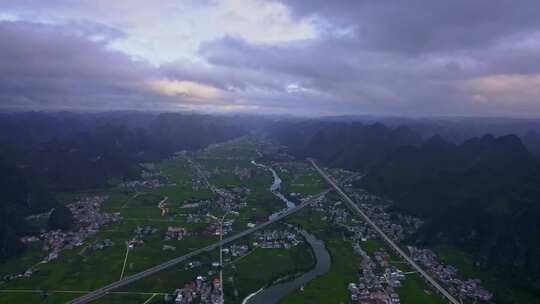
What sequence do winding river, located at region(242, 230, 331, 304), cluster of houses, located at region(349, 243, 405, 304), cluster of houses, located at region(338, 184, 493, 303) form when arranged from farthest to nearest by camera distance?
cluster of houses, located at region(338, 184, 493, 303), winding river, located at region(242, 230, 331, 304), cluster of houses, located at region(349, 243, 405, 304)

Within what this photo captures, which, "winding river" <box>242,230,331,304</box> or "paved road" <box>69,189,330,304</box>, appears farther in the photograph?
"winding river" <box>242,230,331,304</box>

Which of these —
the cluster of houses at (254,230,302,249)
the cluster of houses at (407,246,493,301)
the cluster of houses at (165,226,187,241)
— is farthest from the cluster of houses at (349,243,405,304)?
the cluster of houses at (165,226,187,241)

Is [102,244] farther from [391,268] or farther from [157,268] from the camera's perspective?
[391,268]

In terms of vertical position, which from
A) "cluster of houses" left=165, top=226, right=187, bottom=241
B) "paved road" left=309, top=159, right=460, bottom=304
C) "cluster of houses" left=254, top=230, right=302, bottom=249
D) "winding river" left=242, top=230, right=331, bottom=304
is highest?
"paved road" left=309, top=159, right=460, bottom=304

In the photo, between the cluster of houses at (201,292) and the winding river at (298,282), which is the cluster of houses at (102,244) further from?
the winding river at (298,282)

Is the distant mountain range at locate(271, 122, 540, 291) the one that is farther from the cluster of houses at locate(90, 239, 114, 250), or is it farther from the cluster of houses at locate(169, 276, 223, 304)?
the cluster of houses at locate(90, 239, 114, 250)

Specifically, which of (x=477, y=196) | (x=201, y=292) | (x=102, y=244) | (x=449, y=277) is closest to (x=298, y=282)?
(x=201, y=292)
